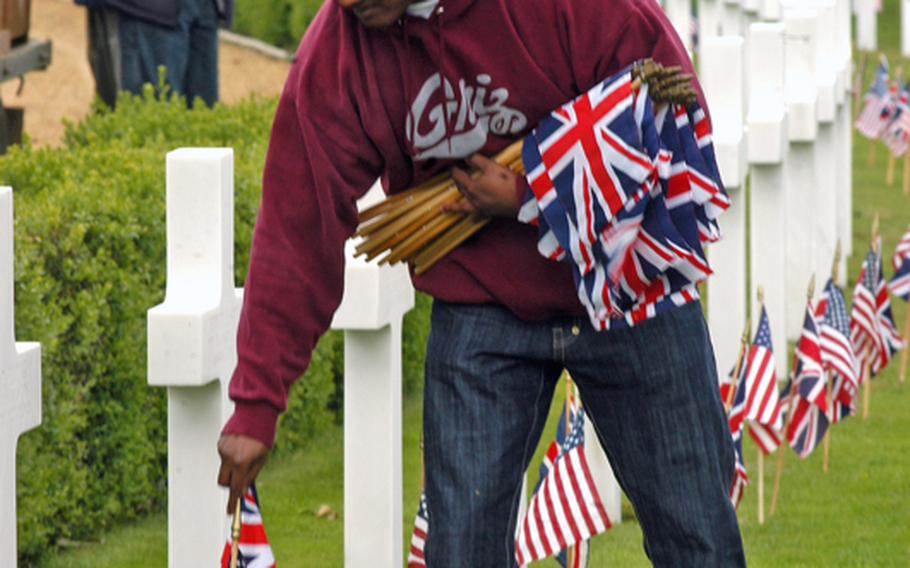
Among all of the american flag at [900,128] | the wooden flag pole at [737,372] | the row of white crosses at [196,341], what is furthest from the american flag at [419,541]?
the american flag at [900,128]

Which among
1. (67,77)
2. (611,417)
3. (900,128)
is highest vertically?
(67,77)

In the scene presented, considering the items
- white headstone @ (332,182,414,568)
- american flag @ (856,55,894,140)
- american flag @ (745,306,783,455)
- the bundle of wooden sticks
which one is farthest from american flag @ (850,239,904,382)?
american flag @ (856,55,894,140)

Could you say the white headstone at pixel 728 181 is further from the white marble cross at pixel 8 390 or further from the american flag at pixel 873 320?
the white marble cross at pixel 8 390

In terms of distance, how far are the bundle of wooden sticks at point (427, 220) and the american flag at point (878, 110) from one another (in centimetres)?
1166

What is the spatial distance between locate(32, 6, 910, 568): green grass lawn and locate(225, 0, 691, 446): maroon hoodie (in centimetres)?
230

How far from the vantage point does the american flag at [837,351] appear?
784 centimetres

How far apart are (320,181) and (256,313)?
272 mm

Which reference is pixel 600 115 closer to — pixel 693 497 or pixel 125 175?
pixel 693 497

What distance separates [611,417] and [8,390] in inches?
45.3

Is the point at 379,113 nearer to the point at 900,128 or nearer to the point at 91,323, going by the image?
the point at 91,323

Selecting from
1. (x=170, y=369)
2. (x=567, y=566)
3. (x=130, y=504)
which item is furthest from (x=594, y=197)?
(x=130, y=504)

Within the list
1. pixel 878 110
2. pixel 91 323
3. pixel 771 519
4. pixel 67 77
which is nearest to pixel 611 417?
pixel 91 323

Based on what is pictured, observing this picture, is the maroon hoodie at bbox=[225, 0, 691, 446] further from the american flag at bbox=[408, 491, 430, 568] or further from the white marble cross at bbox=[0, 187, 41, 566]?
the american flag at bbox=[408, 491, 430, 568]

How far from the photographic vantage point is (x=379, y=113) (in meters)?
4.26
